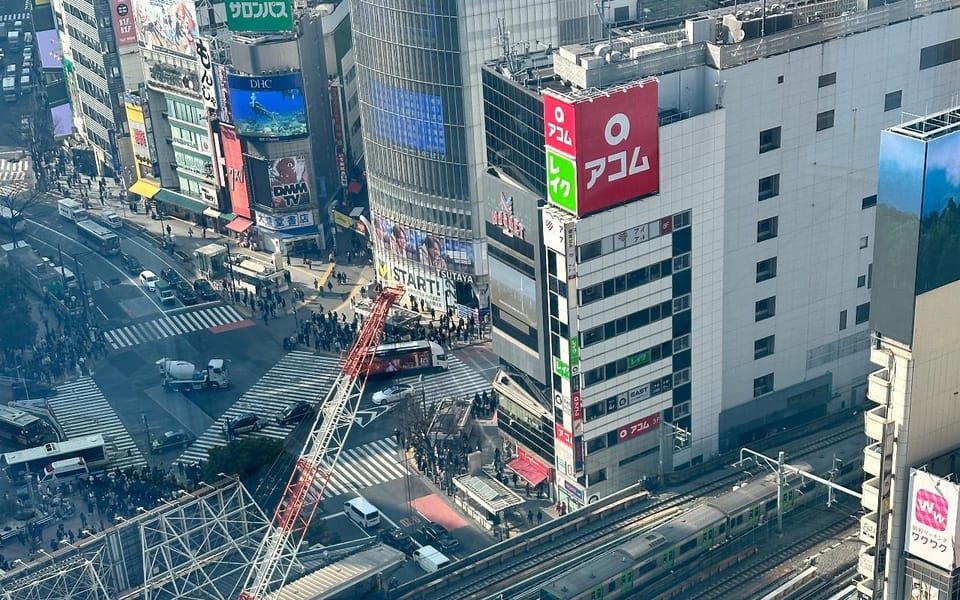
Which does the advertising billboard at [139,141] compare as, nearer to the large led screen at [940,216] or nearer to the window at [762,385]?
the window at [762,385]

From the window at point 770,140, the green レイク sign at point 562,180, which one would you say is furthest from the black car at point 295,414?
the window at point 770,140

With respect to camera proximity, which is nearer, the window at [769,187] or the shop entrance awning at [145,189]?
the window at [769,187]

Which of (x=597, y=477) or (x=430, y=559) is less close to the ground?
(x=597, y=477)

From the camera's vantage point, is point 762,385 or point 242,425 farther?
point 242,425

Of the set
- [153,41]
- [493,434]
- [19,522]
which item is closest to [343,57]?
[153,41]

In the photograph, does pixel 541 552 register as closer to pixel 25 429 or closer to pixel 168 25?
pixel 25 429

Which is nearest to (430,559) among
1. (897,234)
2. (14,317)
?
→ (897,234)
